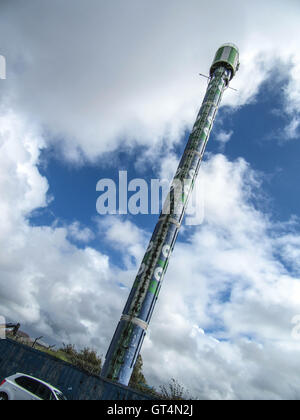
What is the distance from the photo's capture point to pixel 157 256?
21203mm

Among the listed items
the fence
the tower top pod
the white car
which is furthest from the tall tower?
the white car

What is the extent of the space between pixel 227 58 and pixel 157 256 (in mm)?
31366

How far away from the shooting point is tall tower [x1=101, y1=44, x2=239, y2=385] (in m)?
17.2

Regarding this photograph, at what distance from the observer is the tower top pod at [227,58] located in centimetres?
3509

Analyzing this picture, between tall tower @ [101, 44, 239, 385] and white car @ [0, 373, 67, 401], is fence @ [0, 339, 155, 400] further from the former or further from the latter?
tall tower @ [101, 44, 239, 385]

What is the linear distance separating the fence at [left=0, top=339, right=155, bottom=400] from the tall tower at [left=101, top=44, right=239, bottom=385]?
4.63 meters

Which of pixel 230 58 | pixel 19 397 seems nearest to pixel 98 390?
pixel 19 397

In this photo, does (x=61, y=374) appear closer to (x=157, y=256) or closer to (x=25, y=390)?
(x=25, y=390)
